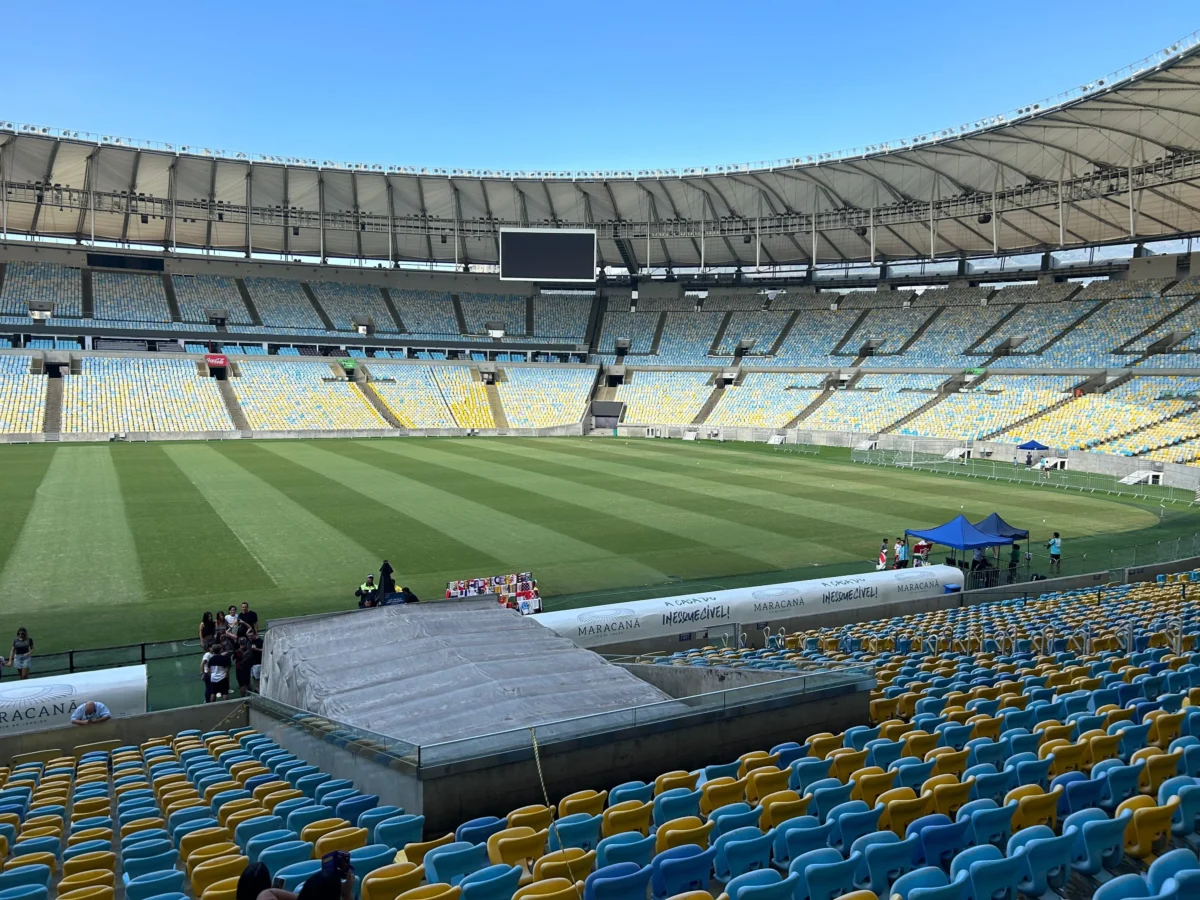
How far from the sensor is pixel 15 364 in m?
60.8

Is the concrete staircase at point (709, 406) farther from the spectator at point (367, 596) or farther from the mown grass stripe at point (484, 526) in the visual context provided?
the spectator at point (367, 596)

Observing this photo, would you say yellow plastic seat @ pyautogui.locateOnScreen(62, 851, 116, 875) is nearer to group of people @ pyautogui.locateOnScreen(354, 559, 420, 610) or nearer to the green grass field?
group of people @ pyautogui.locateOnScreen(354, 559, 420, 610)

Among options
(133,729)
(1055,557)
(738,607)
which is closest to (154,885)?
(133,729)

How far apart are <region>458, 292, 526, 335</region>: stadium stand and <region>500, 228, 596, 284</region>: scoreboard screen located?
1341 centimetres

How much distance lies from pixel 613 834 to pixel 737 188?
65034 mm

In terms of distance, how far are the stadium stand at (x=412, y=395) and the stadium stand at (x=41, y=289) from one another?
22.9 meters

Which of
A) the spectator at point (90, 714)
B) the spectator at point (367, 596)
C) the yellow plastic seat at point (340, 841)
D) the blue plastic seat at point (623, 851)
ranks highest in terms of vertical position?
the blue plastic seat at point (623, 851)

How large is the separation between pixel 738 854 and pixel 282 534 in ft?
78.5

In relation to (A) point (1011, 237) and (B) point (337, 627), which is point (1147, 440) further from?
(B) point (337, 627)

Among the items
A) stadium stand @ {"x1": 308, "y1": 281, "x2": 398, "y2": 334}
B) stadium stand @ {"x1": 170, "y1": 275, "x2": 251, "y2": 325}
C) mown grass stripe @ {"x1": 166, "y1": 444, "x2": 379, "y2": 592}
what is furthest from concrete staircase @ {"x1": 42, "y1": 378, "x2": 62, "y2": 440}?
stadium stand @ {"x1": 308, "y1": 281, "x2": 398, "y2": 334}

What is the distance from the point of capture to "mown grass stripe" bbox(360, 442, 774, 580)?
24875 millimetres

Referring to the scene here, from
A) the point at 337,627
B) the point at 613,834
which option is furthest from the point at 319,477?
the point at 613,834

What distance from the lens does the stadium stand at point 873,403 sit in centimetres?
6103

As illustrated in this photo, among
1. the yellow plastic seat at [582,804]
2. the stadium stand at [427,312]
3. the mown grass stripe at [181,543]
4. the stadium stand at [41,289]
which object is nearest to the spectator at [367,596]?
the mown grass stripe at [181,543]
